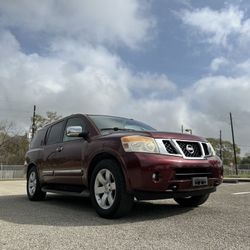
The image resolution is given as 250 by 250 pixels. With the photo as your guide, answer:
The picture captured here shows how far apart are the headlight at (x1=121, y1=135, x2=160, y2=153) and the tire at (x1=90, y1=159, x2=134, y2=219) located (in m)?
0.35

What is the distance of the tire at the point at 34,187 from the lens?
7.85 metres

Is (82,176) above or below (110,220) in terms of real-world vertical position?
above

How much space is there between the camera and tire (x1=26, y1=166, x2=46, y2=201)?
785 centimetres

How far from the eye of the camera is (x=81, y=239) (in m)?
4.00

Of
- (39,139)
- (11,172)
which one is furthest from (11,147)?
(39,139)

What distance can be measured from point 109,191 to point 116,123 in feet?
5.02

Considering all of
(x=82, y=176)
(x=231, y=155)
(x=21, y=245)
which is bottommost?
(x=21, y=245)

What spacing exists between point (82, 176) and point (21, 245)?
229 centimetres

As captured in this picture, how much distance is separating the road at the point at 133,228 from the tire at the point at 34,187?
1.35 m

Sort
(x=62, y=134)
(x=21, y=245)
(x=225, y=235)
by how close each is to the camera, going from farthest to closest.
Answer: (x=62, y=134)
(x=225, y=235)
(x=21, y=245)

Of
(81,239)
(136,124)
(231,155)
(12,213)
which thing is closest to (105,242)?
(81,239)

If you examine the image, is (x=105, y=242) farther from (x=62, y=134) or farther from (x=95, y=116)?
(x=62, y=134)

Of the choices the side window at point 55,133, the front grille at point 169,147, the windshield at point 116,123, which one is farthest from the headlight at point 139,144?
the side window at point 55,133

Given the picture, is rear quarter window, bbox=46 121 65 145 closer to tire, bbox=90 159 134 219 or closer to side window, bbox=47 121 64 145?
side window, bbox=47 121 64 145
